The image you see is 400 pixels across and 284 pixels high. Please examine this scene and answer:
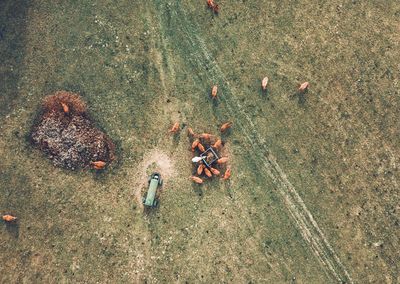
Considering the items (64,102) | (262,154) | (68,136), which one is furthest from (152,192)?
(64,102)

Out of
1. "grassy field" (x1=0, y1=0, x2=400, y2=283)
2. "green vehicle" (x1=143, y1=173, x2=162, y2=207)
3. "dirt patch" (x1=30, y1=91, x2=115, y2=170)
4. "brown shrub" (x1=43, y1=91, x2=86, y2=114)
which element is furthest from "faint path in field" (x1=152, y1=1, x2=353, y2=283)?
"dirt patch" (x1=30, y1=91, x2=115, y2=170)

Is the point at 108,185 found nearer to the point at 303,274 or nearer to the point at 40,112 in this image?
the point at 40,112

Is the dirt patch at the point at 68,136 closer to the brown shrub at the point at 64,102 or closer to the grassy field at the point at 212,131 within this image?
the brown shrub at the point at 64,102

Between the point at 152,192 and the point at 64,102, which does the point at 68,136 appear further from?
the point at 152,192

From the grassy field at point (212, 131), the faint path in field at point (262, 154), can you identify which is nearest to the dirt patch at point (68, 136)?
the grassy field at point (212, 131)

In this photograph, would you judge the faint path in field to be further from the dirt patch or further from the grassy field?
the dirt patch
